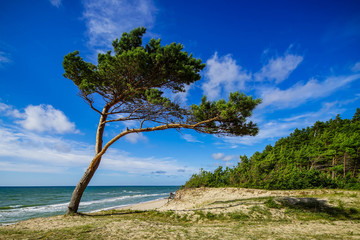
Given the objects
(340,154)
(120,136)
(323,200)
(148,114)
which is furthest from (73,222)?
(340,154)

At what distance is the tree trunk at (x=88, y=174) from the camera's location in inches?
353

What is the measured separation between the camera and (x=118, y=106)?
10.2m

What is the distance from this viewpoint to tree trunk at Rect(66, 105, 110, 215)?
8962 mm

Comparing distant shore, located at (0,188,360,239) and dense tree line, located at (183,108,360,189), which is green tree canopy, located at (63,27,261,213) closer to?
distant shore, located at (0,188,360,239)

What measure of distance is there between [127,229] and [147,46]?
27.1 ft

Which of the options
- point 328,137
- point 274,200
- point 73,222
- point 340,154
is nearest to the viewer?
point 73,222

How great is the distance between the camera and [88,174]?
936cm

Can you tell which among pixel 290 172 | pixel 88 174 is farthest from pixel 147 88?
pixel 290 172

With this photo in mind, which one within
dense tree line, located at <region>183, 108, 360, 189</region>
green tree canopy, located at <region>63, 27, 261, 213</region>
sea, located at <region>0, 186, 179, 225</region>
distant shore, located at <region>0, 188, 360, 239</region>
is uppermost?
green tree canopy, located at <region>63, 27, 261, 213</region>

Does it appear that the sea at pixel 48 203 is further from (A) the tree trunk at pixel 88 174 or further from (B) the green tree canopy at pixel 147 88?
(B) the green tree canopy at pixel 147 88

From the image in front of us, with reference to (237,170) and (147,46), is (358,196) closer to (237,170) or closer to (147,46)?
(237,170)

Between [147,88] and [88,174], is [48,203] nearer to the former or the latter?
[88,174]

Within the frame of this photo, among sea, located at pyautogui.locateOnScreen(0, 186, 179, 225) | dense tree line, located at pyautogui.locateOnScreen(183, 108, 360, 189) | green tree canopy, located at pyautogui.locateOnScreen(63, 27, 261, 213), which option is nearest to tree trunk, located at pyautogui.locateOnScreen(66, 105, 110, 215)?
green tree canopy, located at pyautogui.locateOnScreen(63, 27, 261, 213)

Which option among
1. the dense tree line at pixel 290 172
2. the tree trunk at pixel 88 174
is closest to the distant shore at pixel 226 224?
the tree trunk at pixel 88 174
